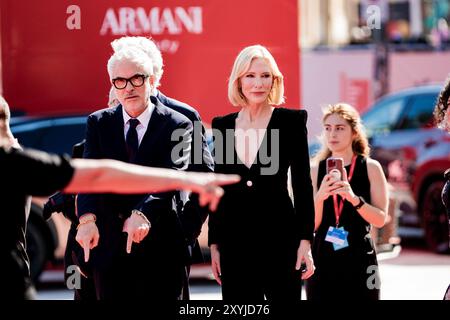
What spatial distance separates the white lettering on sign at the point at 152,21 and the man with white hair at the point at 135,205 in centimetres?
188

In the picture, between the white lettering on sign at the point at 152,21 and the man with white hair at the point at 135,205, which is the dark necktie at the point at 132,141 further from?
the white lettering on sign at the point at 152,21

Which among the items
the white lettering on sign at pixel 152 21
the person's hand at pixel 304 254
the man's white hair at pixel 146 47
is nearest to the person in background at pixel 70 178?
the person's hand at pixel 304 254

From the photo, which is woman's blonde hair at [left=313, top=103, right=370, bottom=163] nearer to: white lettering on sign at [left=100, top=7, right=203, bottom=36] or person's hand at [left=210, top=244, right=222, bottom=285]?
person's hand at [left=210, top=244, right=222, bottom=285]

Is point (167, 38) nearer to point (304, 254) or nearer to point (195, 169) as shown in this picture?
point (195, 169)

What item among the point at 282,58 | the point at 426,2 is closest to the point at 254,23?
the point at 282,58

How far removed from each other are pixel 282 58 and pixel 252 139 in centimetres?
201

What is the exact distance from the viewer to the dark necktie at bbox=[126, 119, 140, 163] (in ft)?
17.8

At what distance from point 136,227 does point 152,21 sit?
2.63m

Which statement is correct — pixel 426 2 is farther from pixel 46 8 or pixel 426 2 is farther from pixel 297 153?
pixel 297 153

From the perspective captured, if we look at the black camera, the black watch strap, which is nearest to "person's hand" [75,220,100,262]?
the black camera

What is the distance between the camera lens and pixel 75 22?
7480 mm

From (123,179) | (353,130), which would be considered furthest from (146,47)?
(123,179)

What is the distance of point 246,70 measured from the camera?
18.4ft
